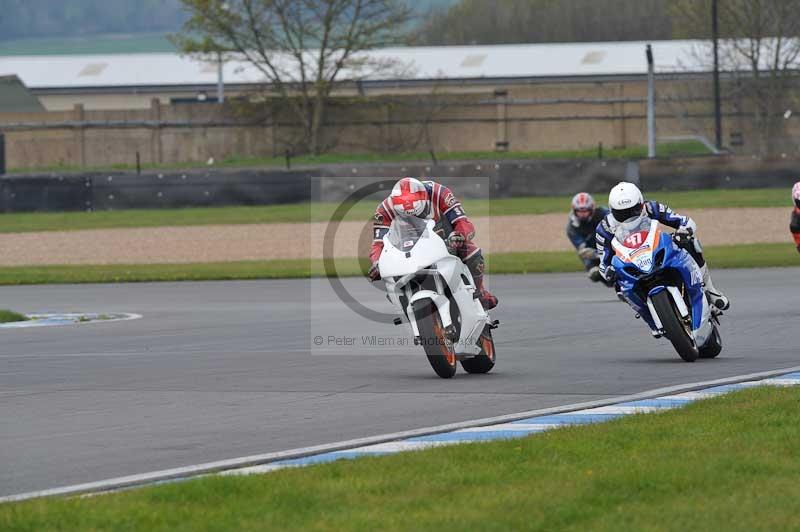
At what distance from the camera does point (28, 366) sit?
1377 centimetres

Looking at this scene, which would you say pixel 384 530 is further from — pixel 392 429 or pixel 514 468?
pixel 392 429

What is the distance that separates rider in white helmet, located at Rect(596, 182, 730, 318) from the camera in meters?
13.3

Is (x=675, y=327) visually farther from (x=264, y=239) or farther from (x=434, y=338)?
(x=264, y=239)

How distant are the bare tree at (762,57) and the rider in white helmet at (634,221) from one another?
137 feet

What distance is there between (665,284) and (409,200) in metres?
2.67

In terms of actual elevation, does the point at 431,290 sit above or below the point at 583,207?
below

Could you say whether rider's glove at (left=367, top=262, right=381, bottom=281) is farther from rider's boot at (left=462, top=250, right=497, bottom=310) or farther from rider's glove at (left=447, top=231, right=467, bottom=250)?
rider's boot at (left=462, top=250, right=497, bottom=310)

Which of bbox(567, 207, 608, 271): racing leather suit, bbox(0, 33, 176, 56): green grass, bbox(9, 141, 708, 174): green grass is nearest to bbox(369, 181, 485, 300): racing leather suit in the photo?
bbox(567, 207, 608, 271): racing leather suit

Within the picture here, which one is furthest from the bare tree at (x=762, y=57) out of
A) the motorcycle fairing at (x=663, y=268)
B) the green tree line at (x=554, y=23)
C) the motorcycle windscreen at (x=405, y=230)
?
the green tree line at (x=554, y=23)

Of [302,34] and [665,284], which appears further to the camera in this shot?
[302,34]

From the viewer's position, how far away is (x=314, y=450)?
8.30 m

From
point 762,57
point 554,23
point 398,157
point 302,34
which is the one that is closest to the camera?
point 398,157

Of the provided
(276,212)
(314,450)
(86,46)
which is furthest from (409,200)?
(86,46)

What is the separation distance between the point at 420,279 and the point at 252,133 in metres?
47.4
